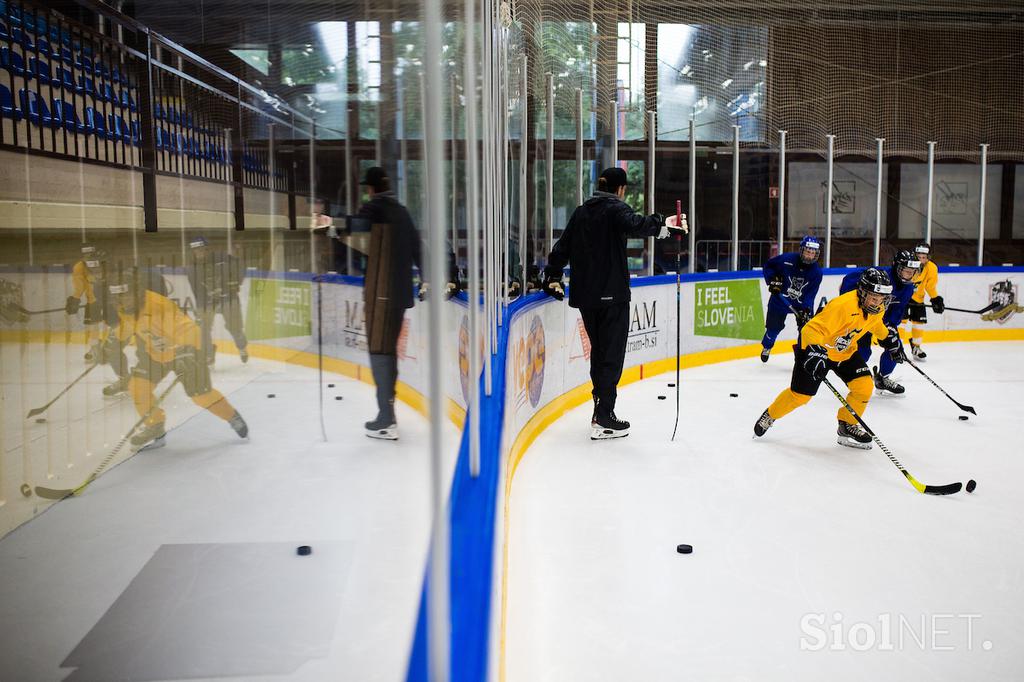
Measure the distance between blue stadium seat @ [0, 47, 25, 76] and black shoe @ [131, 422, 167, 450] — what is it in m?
0.27

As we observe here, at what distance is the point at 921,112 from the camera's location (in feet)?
35.9

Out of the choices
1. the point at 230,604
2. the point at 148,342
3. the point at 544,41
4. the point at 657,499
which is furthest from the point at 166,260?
the point at 544,41

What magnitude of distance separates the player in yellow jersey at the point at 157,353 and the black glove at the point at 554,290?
4.91 metres

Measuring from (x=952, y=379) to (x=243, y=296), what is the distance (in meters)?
7.75

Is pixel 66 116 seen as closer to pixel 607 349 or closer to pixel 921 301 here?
pixel 607 349

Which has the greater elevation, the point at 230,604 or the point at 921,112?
the point at 921,112

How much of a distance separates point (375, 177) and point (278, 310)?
0.12 m

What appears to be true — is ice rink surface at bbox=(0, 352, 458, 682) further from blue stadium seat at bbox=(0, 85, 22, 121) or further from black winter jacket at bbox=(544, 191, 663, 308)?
black winter jacket at bbox=(544, 191, 663, 308)

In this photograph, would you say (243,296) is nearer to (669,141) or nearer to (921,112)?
(669,141)

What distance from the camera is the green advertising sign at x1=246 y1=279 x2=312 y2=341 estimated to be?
22.8 inches

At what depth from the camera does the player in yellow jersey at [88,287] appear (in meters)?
0.51

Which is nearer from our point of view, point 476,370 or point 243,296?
point 243,296

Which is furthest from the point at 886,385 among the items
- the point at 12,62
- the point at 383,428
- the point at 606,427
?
the point at 12,62
